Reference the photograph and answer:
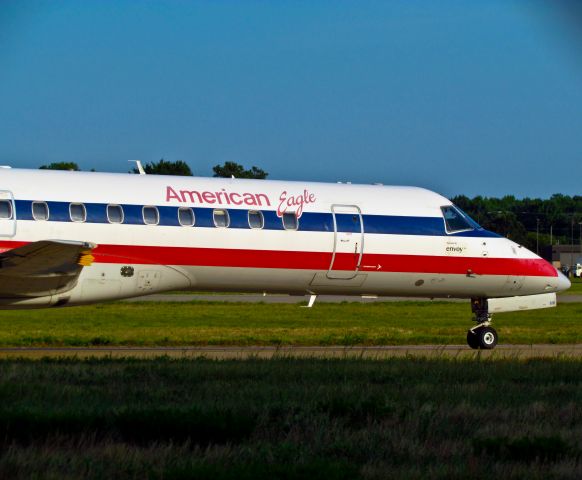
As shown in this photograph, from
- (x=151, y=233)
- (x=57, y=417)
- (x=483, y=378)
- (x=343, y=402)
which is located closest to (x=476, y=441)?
(x=343, y=402)

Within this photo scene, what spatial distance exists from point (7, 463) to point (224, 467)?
165 cm

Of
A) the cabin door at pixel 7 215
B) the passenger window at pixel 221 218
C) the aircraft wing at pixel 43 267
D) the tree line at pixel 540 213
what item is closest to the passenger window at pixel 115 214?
the aircraft wing at pixel 43 267

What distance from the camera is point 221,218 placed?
19656 mm

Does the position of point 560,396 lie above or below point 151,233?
A: below

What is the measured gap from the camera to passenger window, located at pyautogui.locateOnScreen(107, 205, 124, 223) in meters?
18.8

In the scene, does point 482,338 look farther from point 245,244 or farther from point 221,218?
point 221,218

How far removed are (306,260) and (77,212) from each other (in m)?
4.60

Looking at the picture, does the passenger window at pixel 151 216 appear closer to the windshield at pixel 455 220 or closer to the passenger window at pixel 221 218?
the passenger window at pixel 221 218

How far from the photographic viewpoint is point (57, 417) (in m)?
9.52

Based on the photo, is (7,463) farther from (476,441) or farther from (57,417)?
(476,441)

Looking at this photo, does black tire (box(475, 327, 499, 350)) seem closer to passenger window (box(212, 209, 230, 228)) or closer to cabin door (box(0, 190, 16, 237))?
passenger window (box(212, 209, 230, 228))

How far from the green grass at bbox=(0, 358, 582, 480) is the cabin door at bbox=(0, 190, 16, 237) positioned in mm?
3991

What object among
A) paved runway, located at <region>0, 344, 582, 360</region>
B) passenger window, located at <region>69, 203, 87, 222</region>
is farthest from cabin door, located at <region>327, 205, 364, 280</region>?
passenger window, located at <region>69, 203, 87, 222</region>

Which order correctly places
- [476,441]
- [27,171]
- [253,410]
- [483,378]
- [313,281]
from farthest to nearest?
1. [313,281]
2. [27,171]
3. [483,378]
4. [253,410]
5. [476,441]
